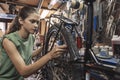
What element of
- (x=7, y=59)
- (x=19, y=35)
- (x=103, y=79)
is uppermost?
(x=19, y=35)

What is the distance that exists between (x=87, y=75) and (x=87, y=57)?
17 cm

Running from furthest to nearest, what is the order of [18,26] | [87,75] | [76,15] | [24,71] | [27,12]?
[76,15]
[18,26]
[27,12]
[87,75]
[24,71]

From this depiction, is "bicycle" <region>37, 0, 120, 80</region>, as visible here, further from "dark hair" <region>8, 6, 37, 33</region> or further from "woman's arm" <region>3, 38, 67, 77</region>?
"dark hair" <region>8, 6, 37, 33</region>

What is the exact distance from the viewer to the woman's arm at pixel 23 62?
4.20ft

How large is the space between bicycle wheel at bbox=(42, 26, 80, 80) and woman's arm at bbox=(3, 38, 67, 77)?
0.32 ft

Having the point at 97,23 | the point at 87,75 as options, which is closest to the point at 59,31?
the point at 87,75

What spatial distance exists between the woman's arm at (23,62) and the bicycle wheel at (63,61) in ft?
0.32

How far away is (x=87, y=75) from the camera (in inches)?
59.2

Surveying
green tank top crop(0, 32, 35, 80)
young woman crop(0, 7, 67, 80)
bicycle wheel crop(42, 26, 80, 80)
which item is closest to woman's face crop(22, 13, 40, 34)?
young woman crop(0, 7, 67, 80)

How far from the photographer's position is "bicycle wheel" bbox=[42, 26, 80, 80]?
142cm

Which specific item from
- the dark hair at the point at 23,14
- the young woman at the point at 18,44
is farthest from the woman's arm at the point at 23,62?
the dark hair at the point at 23,14

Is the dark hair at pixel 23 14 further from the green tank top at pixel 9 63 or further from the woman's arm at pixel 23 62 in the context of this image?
the woman's arm at pixel 23 62

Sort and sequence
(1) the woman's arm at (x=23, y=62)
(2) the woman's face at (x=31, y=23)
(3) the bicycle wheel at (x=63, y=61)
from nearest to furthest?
(1) the woman's arm at (x=23, y=62) → (3) the bicycle wheel at (x=63, y=61) → (2) the woman's face at (x=31, y=23)

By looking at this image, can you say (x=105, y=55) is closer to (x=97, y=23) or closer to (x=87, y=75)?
(x=87, y=75)
